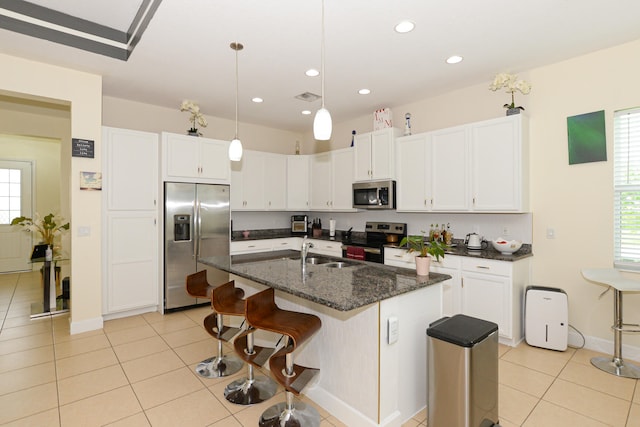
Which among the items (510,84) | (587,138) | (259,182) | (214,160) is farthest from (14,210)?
(587,138)

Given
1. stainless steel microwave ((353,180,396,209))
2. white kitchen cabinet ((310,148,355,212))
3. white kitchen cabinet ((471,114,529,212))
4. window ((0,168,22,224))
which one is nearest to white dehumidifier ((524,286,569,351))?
white kitchen cabinet ((471,114,529,212))

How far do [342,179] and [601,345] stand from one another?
3633 mm

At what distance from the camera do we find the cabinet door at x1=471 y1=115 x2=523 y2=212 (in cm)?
338

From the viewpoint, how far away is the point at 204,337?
11.6ft

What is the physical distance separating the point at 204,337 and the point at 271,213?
2.80 metres

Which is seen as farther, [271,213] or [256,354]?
[271,213]

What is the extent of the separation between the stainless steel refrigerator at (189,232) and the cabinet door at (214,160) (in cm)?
17

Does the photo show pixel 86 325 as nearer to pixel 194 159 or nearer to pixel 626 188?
pixel 194 159

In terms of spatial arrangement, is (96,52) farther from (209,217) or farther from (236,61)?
(209,217)

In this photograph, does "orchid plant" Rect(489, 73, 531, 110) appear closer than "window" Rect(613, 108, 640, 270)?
No

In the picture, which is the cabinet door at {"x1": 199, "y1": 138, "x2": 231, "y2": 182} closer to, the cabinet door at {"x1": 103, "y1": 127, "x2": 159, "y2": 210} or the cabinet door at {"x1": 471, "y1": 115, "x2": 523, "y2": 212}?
the cabinet door at {"x1": 103, "y1": 127, "x2": 159, "y2": 210}

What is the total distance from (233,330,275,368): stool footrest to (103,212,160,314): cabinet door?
7.97ft

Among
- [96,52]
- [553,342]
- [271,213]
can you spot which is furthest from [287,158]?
[553,342]

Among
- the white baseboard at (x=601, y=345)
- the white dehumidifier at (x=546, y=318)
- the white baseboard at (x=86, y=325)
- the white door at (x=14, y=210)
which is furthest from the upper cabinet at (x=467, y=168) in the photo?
the white door at (x=14, y=210)
